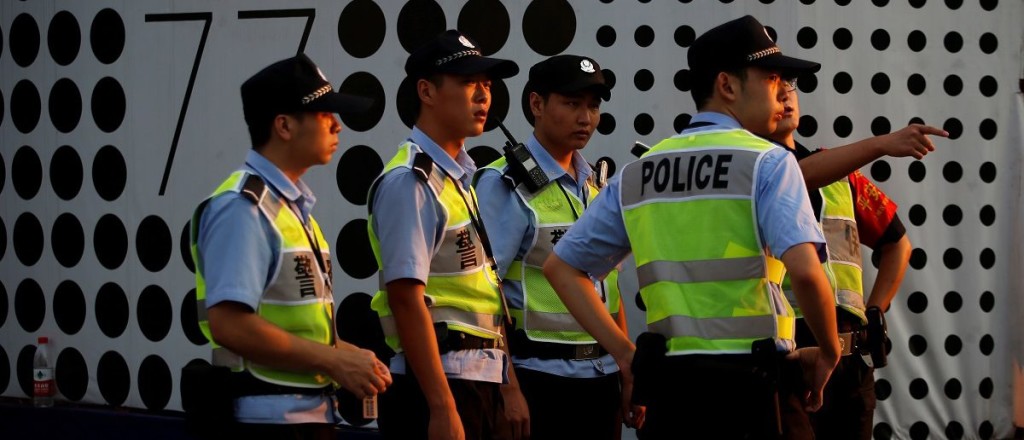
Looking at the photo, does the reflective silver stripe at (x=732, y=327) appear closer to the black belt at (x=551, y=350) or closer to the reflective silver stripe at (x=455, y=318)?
the reflective silver stripe at (x=455, y=318)

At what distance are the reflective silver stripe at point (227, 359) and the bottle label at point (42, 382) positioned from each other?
3943 millimetres

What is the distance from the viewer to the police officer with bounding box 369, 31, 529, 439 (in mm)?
3699

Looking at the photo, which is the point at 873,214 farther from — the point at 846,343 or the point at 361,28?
the point at 361,28

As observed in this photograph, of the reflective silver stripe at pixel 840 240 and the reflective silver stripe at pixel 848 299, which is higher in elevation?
the reflective silver stripe at pixel 840 240

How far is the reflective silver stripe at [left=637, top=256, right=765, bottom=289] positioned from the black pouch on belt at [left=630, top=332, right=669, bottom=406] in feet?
0.51

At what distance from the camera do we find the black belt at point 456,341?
3.91 m

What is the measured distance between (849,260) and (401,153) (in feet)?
5.89

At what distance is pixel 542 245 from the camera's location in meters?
4.61

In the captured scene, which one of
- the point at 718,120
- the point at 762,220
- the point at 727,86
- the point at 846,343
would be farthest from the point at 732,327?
the point at 846,343

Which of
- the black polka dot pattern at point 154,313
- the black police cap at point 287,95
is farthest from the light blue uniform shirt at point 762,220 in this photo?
the black polka dot pattern at point 154,313

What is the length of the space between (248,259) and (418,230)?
0.73 metres

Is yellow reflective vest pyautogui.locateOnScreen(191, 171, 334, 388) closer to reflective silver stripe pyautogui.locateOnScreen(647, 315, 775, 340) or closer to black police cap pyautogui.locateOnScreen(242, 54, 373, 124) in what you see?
black police cap pyautogui.locateOnScreen(242, 54, 373, 124)

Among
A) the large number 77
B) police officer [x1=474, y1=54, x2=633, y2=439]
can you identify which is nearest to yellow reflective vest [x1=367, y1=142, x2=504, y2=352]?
police officer [x1=474, y1=54, x2=633, y2=439]

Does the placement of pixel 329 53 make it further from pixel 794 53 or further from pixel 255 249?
pixel 255 249
